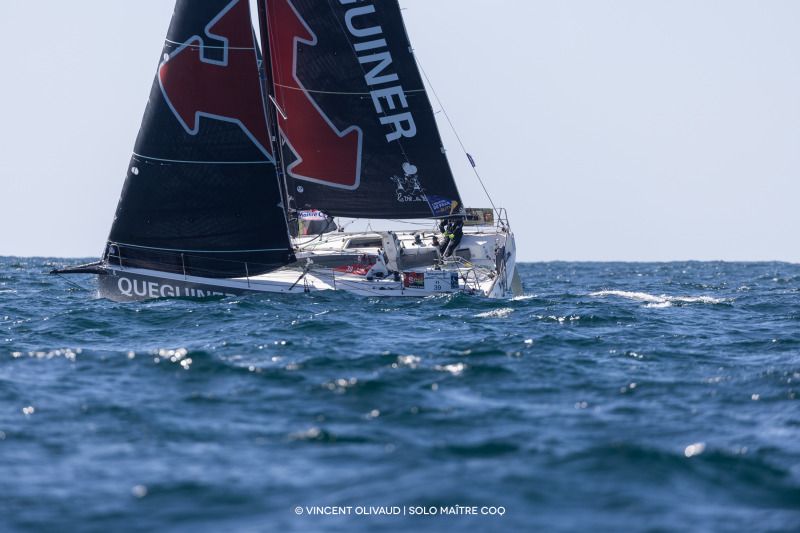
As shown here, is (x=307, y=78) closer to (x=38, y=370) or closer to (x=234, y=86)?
(x=234, y=86)

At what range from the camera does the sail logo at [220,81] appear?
2217 cm

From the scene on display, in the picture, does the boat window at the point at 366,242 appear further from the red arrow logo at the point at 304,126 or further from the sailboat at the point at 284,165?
the red arrow logo at the point at 304,126

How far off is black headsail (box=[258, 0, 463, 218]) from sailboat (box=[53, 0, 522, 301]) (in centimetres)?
3

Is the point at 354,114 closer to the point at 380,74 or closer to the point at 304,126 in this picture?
the point at 380,74

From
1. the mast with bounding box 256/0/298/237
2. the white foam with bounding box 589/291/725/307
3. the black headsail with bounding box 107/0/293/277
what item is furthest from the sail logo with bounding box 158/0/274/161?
the white foam with bounding box 589/291/725/307

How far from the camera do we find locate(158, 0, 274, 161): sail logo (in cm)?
2217

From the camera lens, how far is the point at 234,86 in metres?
22.3

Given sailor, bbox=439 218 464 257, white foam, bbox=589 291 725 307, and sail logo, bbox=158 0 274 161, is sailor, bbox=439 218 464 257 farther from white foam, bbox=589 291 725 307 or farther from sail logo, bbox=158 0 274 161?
sail logo, bbox=158 0 274 161

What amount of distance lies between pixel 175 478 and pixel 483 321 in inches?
422

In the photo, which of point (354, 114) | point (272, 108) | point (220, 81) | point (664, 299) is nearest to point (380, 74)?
point (354, 114)

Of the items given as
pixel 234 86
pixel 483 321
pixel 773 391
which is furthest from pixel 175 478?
pixel 234 86

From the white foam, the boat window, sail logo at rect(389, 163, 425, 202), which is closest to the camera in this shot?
the white foam

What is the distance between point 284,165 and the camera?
24.7 m

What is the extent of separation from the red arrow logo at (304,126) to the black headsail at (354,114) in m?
0.03
